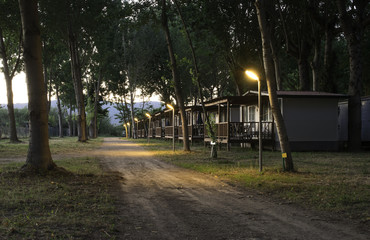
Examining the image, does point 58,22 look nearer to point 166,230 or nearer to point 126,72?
point 126,72

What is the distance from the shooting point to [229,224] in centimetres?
546

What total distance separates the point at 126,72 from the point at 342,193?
4258 cm

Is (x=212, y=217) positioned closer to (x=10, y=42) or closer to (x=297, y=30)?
(x=297, y=30)

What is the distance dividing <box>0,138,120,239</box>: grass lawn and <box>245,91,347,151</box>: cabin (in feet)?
47.5

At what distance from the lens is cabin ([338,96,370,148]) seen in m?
23.2

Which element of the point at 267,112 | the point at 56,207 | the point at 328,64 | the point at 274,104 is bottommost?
the point at 56,207

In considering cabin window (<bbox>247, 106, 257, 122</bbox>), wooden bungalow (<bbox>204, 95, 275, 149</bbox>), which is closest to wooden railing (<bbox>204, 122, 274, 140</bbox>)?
wooden bungalow (<bbox>204, 95, 275, 149</bbox>)

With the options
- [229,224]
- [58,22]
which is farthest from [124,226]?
[58,22]

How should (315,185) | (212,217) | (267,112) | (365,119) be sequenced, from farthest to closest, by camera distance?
(365,119), (267,112), (315,185), (212,217)

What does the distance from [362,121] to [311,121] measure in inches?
175

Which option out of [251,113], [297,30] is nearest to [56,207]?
[251,113]

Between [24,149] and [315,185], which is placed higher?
[24,149]

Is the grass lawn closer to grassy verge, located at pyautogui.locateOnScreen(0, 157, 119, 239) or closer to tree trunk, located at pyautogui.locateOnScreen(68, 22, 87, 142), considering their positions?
grassy verge, located at pyautogui.locateOnScreen(0, 157, 119, 239)

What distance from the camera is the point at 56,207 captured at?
20.8ft
